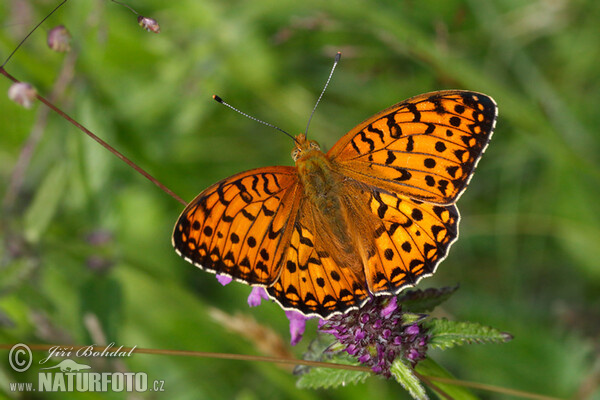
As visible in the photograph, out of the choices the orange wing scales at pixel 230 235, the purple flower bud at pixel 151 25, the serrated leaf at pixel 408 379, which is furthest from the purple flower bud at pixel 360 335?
the purple flower bud at pixel 151 25

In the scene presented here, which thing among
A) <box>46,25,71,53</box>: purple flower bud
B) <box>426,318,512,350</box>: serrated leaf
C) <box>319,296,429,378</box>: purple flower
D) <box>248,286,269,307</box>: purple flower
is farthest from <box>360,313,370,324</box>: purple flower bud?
<box>46,25,71,53</box>: purple flower bud

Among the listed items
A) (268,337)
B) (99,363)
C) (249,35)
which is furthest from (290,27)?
(99,363)

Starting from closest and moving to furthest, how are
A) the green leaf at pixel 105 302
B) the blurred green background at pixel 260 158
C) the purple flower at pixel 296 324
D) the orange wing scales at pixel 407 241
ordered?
the orange wing scales at pixel 407 241, the purple flower at pixel 296 324, the green leaf at pixel 105 302, the blurred green background at pixel 260 158

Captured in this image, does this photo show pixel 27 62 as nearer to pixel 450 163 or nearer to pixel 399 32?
pixel 399 32

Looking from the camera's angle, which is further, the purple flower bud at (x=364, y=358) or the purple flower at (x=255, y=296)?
the purple flower at (x=255, y=296)

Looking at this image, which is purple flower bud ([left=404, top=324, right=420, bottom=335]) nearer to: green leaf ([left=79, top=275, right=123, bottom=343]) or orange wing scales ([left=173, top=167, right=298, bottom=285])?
orange wing scales ([left=173, top=167, right=298, bottom=285])

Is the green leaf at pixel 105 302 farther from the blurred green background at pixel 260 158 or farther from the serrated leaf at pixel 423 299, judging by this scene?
the serrated leaf at pixel 423 299

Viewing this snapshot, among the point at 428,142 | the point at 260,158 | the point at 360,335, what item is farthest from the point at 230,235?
the point at 260,158
